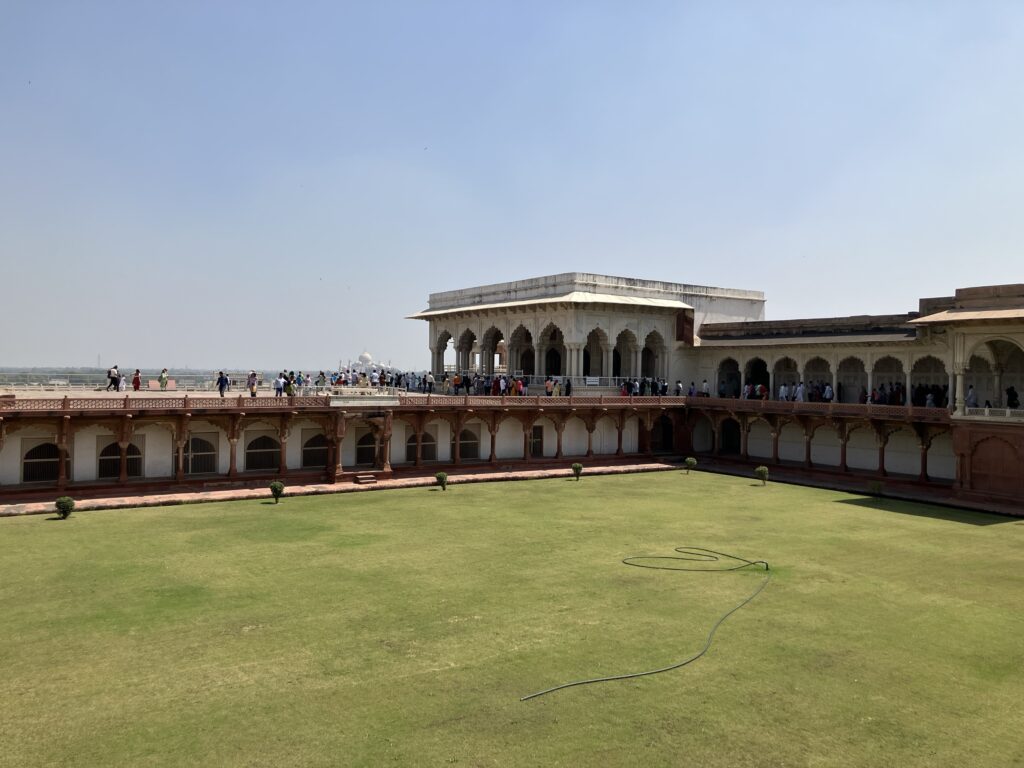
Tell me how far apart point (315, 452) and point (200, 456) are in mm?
4039

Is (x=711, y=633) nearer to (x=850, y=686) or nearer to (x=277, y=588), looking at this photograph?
(x=850, y=686)

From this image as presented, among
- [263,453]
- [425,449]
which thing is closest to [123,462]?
[263,453]

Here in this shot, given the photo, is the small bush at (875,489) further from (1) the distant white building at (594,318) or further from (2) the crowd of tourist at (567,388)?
(1) the distant white building at (594,318)

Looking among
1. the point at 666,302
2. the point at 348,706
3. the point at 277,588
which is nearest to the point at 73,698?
the point at 348,706

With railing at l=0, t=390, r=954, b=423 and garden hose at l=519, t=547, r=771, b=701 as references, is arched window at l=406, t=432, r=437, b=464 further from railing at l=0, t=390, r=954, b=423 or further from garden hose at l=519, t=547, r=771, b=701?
garden hose at l=519, t=547, r=771, b=701

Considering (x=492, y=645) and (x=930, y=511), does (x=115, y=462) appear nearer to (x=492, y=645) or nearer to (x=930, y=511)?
(x=492, y=645)

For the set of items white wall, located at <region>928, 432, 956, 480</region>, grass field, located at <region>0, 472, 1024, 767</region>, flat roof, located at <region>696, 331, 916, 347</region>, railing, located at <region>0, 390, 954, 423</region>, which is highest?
flat roof, located at <region>696, 331, 916, 347</region>

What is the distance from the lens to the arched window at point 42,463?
79.0ft

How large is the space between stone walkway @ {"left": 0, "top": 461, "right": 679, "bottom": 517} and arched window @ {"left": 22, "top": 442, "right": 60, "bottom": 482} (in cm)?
233

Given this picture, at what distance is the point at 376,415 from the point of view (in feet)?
94.1

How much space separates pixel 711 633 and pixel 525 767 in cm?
500

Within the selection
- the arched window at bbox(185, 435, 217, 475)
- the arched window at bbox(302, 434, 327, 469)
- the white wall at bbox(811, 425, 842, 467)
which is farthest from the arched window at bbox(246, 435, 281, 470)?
the white wall at bbox(811, 425, 842, 467)

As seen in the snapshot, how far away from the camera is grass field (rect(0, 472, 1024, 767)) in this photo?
28.3 feet

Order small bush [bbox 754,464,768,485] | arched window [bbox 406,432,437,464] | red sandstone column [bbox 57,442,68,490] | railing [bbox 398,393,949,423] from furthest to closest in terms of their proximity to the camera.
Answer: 1. arched window [bbox 406,432,437,464]
2. small bush [bbox 754,464,768,485]
3. railing [bbox 398,393,949,423]
4. red sandstone column [bbox 57,442,68,490]
